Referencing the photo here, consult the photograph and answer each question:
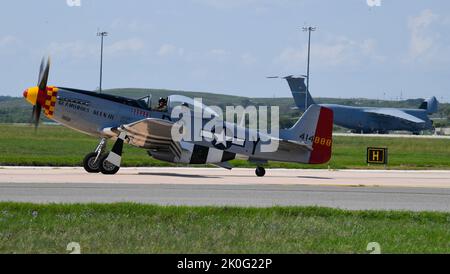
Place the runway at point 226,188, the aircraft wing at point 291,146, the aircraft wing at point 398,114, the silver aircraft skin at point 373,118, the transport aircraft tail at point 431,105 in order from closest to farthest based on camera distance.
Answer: the runway at point 226,188 < the aircraft wing at point 291,146 < the silver aircraft skin at point 373,118 < the aircraft wing at point 398,114 < the transport aircraft tail at point 431,105

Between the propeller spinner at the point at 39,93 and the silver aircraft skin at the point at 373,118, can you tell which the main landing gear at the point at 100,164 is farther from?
the silver aircraft skin at the point at 373,118

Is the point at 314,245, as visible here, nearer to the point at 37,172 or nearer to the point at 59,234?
the point at 59,234

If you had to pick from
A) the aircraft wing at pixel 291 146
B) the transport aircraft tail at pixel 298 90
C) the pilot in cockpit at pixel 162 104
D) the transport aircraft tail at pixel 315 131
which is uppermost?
the transport aircraft tail at pixel 298 90

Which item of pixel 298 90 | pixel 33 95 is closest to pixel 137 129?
pixel 33 95

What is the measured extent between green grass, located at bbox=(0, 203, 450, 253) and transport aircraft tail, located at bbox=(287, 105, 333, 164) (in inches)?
416

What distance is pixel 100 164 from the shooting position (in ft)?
72.3

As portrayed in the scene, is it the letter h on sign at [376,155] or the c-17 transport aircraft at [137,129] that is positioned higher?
the c-17 transport aircraft at [137,129]

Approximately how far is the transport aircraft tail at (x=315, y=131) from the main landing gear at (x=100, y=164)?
220 inches

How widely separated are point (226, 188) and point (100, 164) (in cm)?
527

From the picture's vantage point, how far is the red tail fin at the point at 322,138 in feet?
78.1

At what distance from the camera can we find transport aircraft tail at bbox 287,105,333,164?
2380 centimetres

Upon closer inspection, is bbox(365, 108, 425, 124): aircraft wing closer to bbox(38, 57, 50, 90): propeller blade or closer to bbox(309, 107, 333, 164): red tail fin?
bbox(309, 107, 333, 164): red tail fin

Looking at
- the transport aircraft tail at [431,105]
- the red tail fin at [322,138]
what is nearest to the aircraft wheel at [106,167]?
the red tail fin at [322,138]
